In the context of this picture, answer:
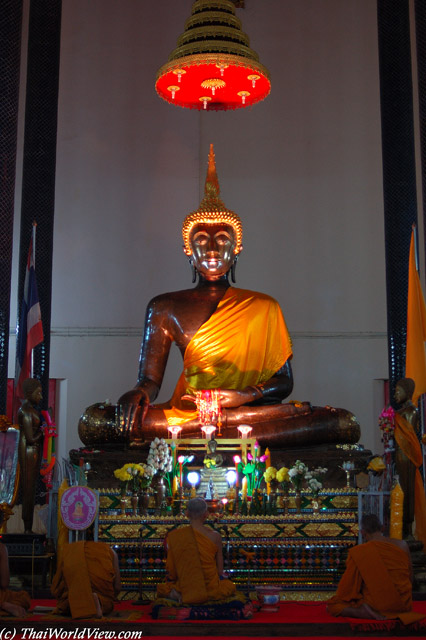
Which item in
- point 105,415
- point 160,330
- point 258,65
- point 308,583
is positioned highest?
point 258,65

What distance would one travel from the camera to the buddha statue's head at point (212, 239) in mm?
8336

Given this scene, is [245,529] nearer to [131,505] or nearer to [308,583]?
[308,583]

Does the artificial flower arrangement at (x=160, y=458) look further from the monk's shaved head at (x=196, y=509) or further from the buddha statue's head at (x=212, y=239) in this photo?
the buddha statue's head at (x=212, y=239)

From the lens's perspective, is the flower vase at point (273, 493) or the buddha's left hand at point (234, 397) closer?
the flower vase at point (273, 493)

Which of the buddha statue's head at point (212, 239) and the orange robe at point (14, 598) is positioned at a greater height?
the buddha statue's head at point (212, 239)

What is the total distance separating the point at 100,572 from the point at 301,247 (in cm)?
664

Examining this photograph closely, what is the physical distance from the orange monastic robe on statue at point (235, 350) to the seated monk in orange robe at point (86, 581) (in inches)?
123

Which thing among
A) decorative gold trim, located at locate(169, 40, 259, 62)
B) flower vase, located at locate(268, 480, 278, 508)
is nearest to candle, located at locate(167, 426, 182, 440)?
flower vase, located at locate(268, 480, 278, 508)

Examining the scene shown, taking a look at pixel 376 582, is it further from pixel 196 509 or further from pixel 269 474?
pixel 269 474

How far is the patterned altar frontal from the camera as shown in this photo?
5.68 m

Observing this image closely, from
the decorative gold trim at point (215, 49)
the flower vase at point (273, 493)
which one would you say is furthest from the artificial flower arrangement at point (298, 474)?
the decorative gold trim at point (215, 49)

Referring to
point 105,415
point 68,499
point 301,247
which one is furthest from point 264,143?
point 68,499

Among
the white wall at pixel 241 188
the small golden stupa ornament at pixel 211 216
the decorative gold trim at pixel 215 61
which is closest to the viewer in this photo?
the decorative gold trim at pixel 215 61

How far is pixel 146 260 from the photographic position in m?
10.8
